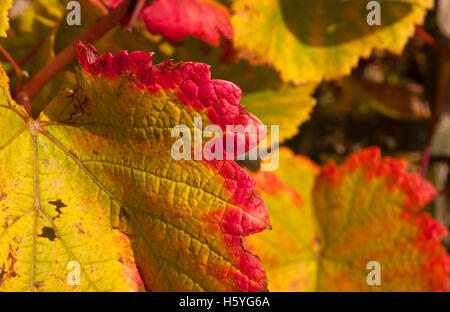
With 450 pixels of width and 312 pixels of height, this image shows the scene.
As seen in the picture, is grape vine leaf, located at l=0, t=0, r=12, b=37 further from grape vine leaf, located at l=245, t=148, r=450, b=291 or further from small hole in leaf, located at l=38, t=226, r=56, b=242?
grape vine leaf, located at l=245, t=148, r=450, b=291

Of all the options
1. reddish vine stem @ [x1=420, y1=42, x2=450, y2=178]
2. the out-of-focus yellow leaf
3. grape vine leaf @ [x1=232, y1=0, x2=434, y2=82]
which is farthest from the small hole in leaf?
the out-of-focus yellow leaf

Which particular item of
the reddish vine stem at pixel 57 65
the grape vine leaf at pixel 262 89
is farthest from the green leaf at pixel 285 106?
the reddish vine stem at pixel 57 65

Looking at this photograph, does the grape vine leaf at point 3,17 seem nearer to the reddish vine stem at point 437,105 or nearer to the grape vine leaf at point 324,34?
the grape vine leaf at point 324,34

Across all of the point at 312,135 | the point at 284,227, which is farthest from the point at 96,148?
the point at 312,135

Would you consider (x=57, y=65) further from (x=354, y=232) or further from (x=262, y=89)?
(x=354, y=232)

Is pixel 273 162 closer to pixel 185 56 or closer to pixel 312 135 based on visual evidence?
pixel 185 56

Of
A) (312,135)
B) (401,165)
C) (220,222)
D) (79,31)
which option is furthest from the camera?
(312,135)
